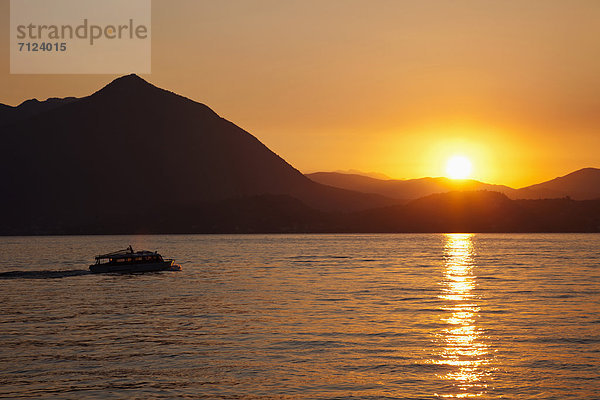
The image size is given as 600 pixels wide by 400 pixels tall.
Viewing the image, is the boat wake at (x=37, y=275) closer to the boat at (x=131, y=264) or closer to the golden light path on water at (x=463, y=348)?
the boat at (x=131, y=264)

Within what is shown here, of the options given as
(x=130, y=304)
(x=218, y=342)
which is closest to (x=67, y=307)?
(x=130, y=304)

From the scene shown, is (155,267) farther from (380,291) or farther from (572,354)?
(572,354)

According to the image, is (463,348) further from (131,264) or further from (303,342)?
(131,264)

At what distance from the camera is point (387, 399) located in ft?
109

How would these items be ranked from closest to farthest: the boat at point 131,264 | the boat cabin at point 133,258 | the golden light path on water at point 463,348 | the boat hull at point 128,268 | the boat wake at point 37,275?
the golden light path on water at point 463,348, the boat wake at point 37,275, the boat hull at point 128,268, the boat at point 131,264, the boat cabin at point 133,258

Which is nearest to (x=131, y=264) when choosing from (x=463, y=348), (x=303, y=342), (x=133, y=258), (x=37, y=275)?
(x=133, y=258)

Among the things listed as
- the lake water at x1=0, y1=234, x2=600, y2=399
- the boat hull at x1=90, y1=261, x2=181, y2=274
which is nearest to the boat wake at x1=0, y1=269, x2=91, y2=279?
the boat hull at x1=90, y1=261, x2=181, y2=274

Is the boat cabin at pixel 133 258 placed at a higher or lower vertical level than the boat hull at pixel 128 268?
higher

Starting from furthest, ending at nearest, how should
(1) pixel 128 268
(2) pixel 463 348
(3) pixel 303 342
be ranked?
(1) pixel 128 268 < (3) pixel 303 342 < (2) pixel 463 348

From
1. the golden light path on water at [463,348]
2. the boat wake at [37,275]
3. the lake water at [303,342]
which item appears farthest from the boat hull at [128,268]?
the golden light path on water at [463,348]

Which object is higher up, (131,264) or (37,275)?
(131,264)

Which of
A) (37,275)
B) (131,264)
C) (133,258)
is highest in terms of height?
(133,258)

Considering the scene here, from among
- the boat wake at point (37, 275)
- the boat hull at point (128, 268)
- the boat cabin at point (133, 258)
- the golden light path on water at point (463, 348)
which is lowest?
the golden light path on water at point (463, 348)

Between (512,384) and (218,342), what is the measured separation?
21.3m
